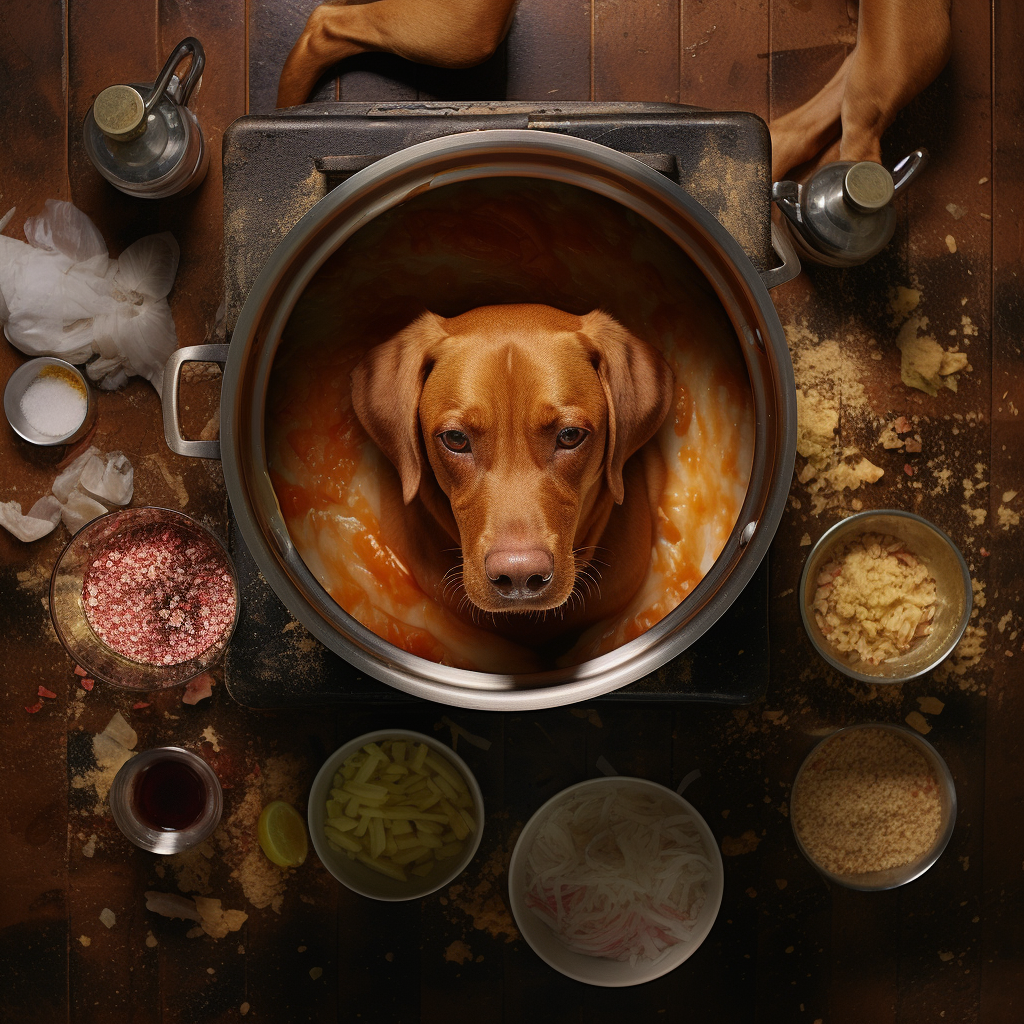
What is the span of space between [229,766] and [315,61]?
70.2 inches

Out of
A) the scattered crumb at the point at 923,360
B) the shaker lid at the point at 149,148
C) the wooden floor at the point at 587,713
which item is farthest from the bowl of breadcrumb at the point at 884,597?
the shaker lid at the point at 149,148

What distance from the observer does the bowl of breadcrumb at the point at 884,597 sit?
6.40 feet

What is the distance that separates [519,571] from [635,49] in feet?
5.08

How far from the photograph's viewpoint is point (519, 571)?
4.58 feet

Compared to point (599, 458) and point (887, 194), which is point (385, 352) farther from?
point (887, 194)

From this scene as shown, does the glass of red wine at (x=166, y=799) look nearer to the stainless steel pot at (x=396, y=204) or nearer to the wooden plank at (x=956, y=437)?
the stainless steel pot at (x=396, y=204)

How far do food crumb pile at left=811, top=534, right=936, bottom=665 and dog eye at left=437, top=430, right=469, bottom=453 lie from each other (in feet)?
3.30

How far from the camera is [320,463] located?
66.4 inches

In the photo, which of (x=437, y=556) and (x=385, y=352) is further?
(x=437, y=556)

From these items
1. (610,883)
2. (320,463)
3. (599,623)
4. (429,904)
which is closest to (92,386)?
(320,463)

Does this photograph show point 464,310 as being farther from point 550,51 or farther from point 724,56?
point 724,56

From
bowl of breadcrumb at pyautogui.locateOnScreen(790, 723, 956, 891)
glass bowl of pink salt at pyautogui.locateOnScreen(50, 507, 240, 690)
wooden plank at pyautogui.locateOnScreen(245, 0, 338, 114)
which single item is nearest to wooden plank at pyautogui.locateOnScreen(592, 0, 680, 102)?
wooden plank at pyautogui.locateOnScreen(245, 0, 338, 114)

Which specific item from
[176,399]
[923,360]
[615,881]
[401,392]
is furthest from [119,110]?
[615,881]

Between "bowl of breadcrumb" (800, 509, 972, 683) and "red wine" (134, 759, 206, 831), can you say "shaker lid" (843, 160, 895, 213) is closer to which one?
"bowl of breadcrumb" (800, 509, 972, 683)
